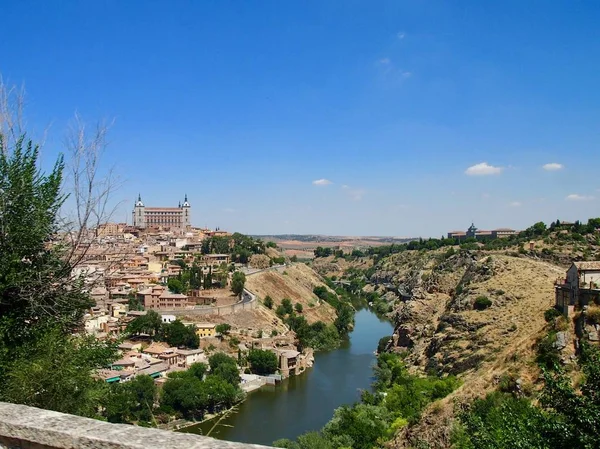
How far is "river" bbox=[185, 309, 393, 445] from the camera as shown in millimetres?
22031

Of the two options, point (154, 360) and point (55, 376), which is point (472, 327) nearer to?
point (154, 360)

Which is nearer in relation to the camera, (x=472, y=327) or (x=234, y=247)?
(x=472, y=327)

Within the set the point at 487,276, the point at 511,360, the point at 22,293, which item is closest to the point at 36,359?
the point at 22,293

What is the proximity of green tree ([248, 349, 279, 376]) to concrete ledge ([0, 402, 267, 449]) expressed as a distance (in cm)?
2934

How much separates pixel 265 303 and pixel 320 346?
26.5 ft

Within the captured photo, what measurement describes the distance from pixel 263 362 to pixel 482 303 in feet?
44.4

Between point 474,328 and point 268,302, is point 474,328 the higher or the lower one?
the higher one

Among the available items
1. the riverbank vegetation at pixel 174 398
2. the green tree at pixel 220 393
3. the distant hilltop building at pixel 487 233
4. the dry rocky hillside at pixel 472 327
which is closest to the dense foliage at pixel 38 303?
the dry rocky hillside at pixel 472 327

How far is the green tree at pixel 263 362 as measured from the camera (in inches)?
1234

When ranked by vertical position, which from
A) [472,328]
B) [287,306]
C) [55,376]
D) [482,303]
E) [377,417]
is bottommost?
[377,417]

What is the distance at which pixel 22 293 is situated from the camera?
5652mm

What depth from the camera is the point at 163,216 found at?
91.6 metres

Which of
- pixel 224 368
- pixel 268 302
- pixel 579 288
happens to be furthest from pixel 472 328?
pixel 268 302

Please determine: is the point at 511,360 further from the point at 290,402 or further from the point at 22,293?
the point at 22,293
